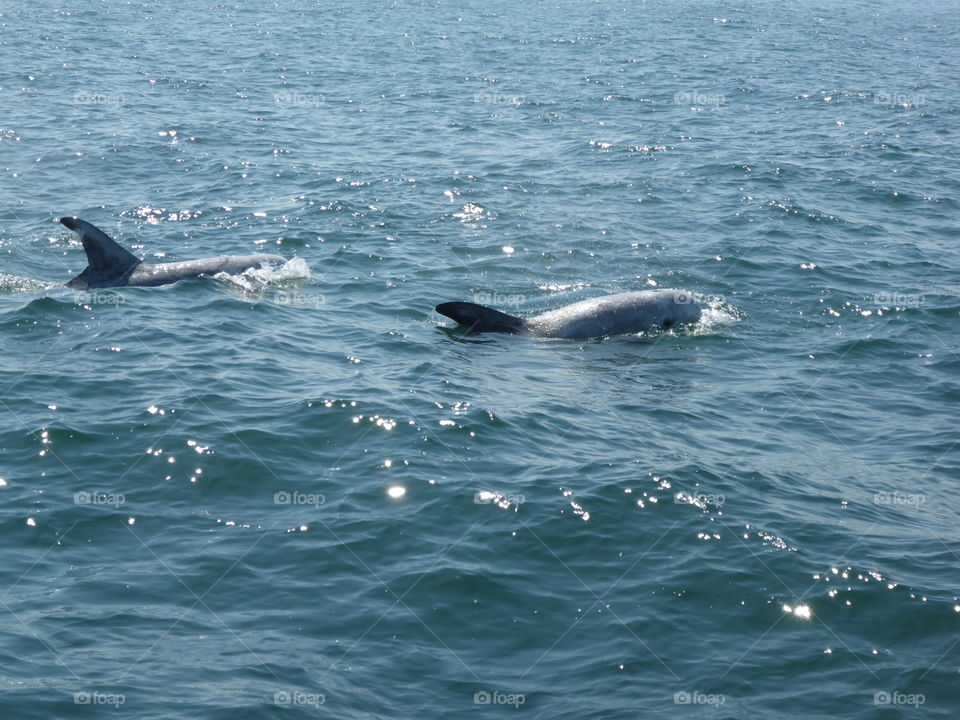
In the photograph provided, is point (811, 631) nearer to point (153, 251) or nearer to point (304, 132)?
point (153, 251)

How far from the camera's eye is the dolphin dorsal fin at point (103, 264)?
19.1 meters

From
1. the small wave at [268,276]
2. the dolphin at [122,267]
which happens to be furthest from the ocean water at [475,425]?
the dolphin at [122,267]

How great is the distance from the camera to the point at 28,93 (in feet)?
115

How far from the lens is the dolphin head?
1858cm

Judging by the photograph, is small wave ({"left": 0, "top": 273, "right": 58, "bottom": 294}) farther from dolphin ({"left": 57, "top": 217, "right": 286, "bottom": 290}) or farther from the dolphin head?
the dolphin head

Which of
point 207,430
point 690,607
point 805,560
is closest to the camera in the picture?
point 690,607

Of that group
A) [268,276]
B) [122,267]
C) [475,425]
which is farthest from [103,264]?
[475,425]

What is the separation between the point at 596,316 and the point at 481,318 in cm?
195

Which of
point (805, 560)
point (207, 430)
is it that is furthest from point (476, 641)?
point (207, 430)

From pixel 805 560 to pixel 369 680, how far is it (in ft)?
16.8

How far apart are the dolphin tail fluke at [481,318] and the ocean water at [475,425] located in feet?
0.83

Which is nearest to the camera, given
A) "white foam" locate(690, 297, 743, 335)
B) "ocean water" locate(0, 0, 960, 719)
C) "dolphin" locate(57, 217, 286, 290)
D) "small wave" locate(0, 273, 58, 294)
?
"ocean water" locate(0, 0, 960, 719)

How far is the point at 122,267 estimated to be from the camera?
19.6 metres

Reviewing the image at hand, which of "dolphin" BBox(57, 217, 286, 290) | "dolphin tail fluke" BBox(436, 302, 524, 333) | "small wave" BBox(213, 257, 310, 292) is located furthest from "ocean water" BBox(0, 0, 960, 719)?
"dolphin" BBox(57, 217, 286, 290)
